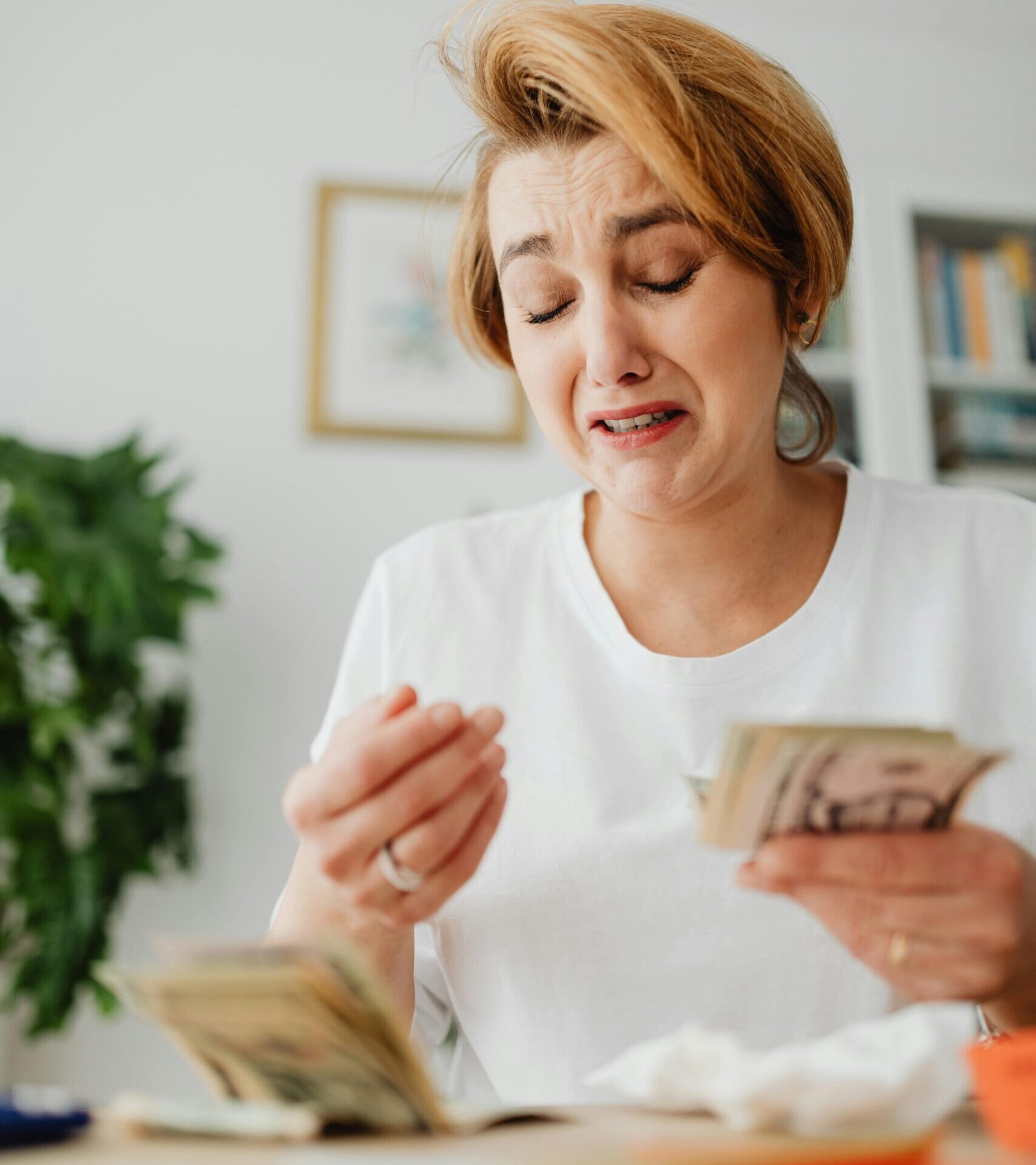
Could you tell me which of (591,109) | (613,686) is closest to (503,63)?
(591,109)

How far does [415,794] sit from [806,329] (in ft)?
2.60

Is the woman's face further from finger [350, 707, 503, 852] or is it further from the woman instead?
finger [350, 707, 503, 852]

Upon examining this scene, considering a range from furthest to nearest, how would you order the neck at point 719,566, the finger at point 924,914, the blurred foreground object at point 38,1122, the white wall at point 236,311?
the white wall at point 236,311, the neck at point 719,566, the finger at point 924,914, the blurred foreground object at point 38,1122

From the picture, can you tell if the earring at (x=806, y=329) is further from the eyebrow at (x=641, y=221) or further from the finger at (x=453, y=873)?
the finger at (x=453, y=873)

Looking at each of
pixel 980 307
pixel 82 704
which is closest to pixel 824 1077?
pixel 82 704

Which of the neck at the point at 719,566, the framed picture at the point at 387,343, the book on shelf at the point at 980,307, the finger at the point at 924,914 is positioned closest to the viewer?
the finger at the point at 924,914

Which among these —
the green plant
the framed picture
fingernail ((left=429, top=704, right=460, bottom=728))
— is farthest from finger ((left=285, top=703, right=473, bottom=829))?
the framed picture

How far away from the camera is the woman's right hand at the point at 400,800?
2.38 feet

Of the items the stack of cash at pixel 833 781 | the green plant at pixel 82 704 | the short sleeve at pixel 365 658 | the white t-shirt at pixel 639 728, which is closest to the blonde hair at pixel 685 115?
the white t-shirt at pixel 639 728

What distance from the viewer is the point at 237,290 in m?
2.98

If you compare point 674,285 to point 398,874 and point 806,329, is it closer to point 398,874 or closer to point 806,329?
point 806,329

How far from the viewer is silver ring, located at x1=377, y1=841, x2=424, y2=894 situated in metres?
0.77

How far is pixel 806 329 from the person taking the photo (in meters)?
1.29

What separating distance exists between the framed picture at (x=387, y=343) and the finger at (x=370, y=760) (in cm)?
228
